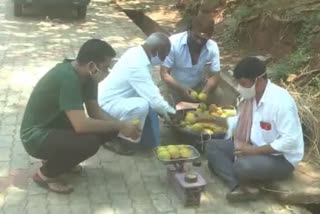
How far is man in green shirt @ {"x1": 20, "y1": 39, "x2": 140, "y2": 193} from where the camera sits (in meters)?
4.71

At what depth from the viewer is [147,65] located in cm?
562

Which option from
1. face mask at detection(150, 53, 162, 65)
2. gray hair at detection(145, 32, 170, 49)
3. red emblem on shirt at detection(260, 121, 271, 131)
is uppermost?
gray hair at detection(145, 32, 170, 49)

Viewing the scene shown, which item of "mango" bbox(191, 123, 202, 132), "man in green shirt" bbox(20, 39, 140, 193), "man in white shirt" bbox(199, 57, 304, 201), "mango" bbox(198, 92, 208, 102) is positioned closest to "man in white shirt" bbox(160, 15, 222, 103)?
"mango" bbox(198, 92, 208, 102)

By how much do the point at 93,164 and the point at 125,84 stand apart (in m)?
0.88

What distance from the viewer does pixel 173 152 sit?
16.4 feet

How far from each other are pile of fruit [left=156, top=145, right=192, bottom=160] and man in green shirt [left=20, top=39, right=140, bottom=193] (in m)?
0.28

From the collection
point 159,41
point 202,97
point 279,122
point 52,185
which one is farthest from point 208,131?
point 52,185

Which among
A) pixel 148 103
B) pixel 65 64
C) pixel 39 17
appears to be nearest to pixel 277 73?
pixel 148 103

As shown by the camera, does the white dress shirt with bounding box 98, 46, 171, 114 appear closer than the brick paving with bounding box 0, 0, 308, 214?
No

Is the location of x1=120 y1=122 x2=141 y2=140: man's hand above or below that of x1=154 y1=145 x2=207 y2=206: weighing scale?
above

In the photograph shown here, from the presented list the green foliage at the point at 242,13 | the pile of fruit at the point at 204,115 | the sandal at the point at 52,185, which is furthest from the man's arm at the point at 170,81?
the green foliage at the point at 242,13

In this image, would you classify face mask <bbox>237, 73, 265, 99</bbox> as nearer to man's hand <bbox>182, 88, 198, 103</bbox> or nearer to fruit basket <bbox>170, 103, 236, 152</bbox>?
fruit basket <bbox>170, 103, 236, 152</bbox>

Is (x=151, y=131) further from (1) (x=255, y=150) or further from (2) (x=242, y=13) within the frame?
(2) (x=242, y=13)

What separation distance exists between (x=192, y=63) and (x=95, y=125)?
2.07m
